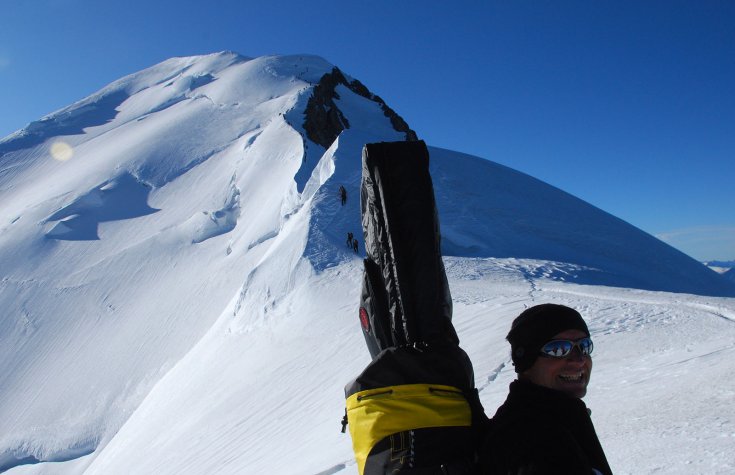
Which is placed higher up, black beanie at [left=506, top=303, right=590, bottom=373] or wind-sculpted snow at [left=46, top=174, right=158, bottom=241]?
wind-sculpted snow at [left=46, top=174, right=158, bottom=241]

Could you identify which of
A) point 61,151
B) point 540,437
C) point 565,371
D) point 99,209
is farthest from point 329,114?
point 540,437

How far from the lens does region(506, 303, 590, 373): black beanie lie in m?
1.89

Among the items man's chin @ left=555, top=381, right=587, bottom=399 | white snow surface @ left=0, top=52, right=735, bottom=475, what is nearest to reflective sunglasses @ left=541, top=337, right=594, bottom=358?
man's chin @ left=555, top=381, right=587, bottom=399

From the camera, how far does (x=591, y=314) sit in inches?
364

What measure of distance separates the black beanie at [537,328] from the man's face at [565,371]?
3 cm

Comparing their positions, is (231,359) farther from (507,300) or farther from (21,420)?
(21,420)

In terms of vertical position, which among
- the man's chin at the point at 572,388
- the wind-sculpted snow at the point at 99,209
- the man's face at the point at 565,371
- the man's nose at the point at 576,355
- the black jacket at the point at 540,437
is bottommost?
the black jacket at the point at 540,437

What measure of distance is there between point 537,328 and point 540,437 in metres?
0.46

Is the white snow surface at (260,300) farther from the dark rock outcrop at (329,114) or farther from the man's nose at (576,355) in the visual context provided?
the man's nose at (576,355)

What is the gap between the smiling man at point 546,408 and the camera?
1527 millimetres

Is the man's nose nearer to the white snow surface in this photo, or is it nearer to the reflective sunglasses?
the reflective sunglasses

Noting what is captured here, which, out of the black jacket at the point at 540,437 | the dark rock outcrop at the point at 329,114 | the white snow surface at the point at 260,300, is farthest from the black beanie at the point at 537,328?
the dark rock outcrop at the point at 329,114

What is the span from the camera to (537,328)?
6.25 feet

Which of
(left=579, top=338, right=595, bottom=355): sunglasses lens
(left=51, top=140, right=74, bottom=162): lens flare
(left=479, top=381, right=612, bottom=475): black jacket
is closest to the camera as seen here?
(left=479, top=381, right=612, bottom=475): black jacket
